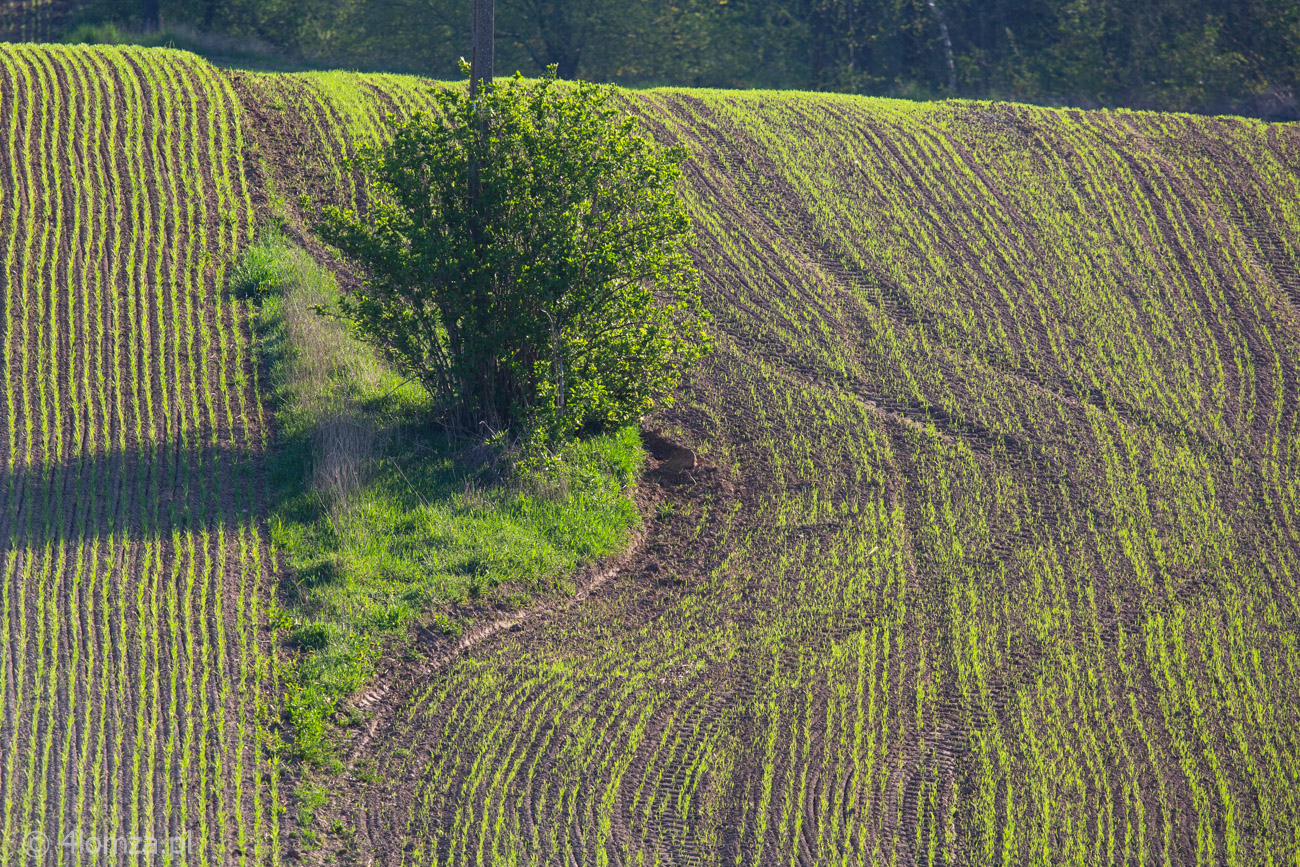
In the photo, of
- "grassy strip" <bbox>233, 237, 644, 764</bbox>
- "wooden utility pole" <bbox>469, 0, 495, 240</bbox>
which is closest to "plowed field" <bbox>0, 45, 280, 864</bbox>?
"grassy strip" <bbox>233, 237, 644, 764</bbox>

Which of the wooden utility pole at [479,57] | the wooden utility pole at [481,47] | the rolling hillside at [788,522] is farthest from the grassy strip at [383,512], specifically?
the wooden utility pole at [481,47]

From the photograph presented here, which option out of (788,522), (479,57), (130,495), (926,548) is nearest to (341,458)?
(130,495)

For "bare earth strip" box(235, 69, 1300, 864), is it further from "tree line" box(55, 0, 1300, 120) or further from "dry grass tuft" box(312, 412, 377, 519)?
"tree line" box(55, 0, 1300, 120)

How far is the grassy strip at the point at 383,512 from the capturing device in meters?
10.3

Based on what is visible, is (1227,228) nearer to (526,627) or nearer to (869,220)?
(869,220)

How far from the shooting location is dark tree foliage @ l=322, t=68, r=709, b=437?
12.5 m

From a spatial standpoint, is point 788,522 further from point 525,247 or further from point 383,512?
point 383,512

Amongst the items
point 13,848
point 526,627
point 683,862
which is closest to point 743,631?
point 526,627

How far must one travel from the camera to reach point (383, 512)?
1186 centimetres

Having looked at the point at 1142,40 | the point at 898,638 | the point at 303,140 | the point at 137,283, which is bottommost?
the point at 898,638

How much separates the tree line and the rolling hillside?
184 inches

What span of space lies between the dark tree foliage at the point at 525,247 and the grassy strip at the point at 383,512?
2.53ft

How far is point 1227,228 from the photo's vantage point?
18938 millimetres

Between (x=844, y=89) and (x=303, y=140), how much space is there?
1346cm
